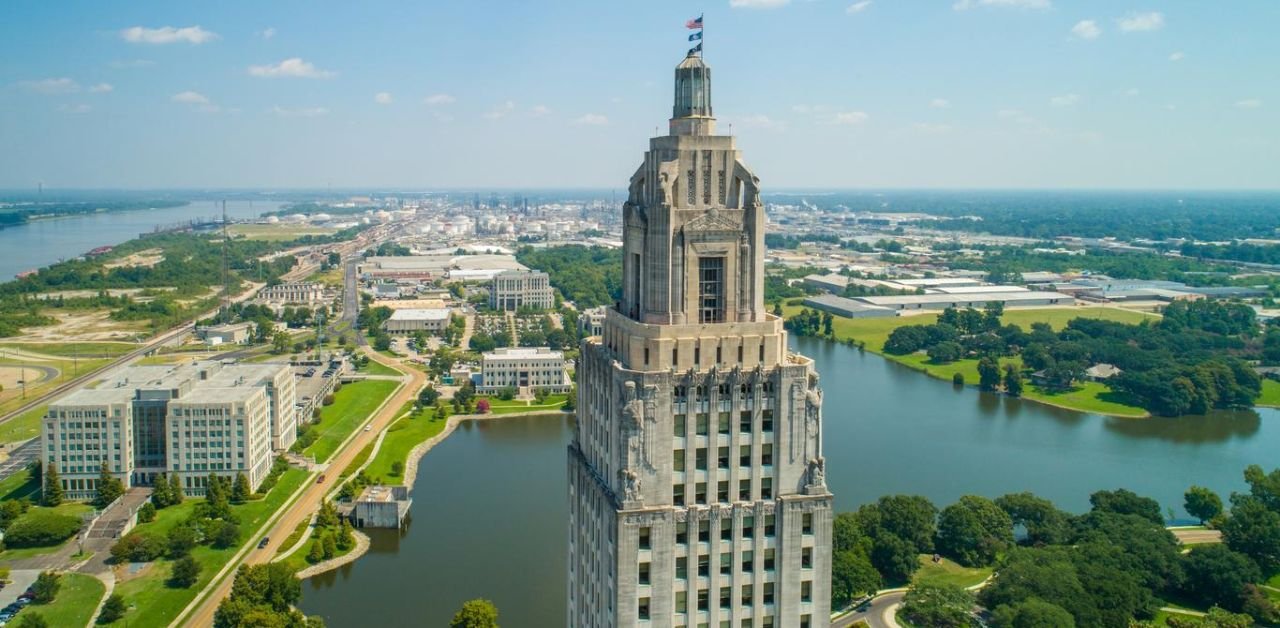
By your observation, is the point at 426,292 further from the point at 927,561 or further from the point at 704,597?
the point at 704,597

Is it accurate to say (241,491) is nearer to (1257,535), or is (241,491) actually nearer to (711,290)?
(711,290)

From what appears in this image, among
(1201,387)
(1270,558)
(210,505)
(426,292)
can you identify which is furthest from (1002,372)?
(426,292)

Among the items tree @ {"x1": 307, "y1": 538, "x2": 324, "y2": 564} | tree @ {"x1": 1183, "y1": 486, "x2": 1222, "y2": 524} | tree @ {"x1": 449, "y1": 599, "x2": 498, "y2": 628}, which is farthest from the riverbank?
tree @ {"x1": 307, "y1": 538, "x2": 324, "y2": 564}

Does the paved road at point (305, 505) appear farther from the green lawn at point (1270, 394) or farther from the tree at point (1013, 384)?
the green lawn at point (1270, 394)

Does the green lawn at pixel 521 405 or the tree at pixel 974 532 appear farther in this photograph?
the green lawn at pixel 521 405

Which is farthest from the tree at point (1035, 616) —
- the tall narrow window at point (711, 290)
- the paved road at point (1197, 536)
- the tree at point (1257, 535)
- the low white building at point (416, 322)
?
the low white building at point (416, 322)
